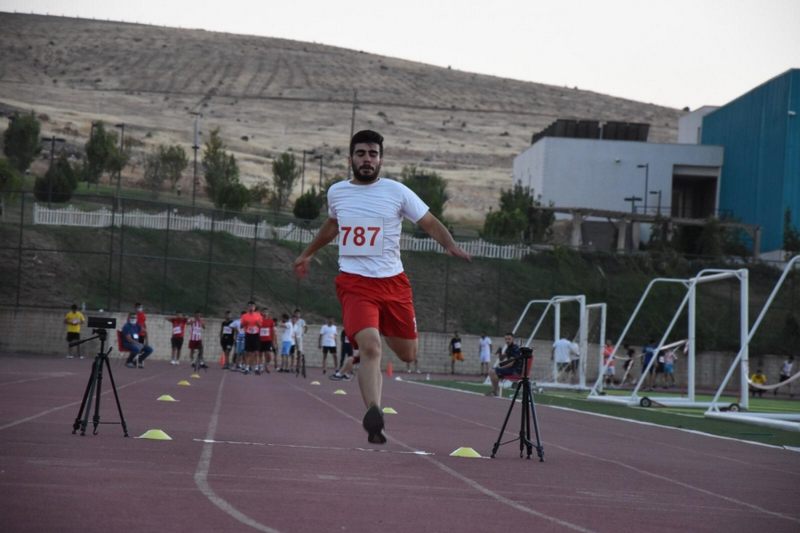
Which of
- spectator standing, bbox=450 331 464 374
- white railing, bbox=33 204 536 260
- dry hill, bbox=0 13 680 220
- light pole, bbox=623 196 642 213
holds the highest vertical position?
dry hill, bbox=0 13 680 220

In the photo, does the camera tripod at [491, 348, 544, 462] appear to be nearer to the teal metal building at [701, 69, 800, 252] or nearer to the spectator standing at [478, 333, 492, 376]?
the spectator standing at [478, 333, 492, 376]

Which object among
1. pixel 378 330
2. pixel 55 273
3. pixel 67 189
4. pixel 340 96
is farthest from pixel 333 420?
pixel 340 96

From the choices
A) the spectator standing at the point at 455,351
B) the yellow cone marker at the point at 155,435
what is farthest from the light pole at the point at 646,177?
the yellow cone marker at the point at 155,435

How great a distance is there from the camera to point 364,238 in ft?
32.4

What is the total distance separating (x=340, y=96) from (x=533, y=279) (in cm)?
12410

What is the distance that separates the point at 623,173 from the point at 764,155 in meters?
12.1

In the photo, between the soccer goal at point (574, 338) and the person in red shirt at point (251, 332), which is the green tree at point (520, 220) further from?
the person in red shirt at point (251, 332)

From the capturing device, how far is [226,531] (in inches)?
234

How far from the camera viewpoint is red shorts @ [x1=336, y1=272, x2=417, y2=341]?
9.70 metres

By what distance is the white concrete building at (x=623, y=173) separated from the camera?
78438mm

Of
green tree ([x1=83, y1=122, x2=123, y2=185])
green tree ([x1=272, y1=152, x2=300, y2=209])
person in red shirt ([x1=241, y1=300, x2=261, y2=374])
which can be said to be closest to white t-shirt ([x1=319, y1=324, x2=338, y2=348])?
person in red shirt ([x1=241, y1=300, x2=261, y2=374])

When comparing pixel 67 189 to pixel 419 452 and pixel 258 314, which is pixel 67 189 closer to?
pixel 258 314

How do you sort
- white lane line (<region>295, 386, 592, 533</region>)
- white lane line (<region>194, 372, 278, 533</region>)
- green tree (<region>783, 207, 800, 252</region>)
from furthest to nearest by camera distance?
green tree (<region>783, 207, 800, 252</region>), white lane line (<region>295, 386, 592, 533</region>), white lane line (<region>194, 372, 278, 533</region>)

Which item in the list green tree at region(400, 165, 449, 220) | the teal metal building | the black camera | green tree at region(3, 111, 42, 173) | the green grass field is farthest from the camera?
green tree at region(3, 111, 42, 173)
